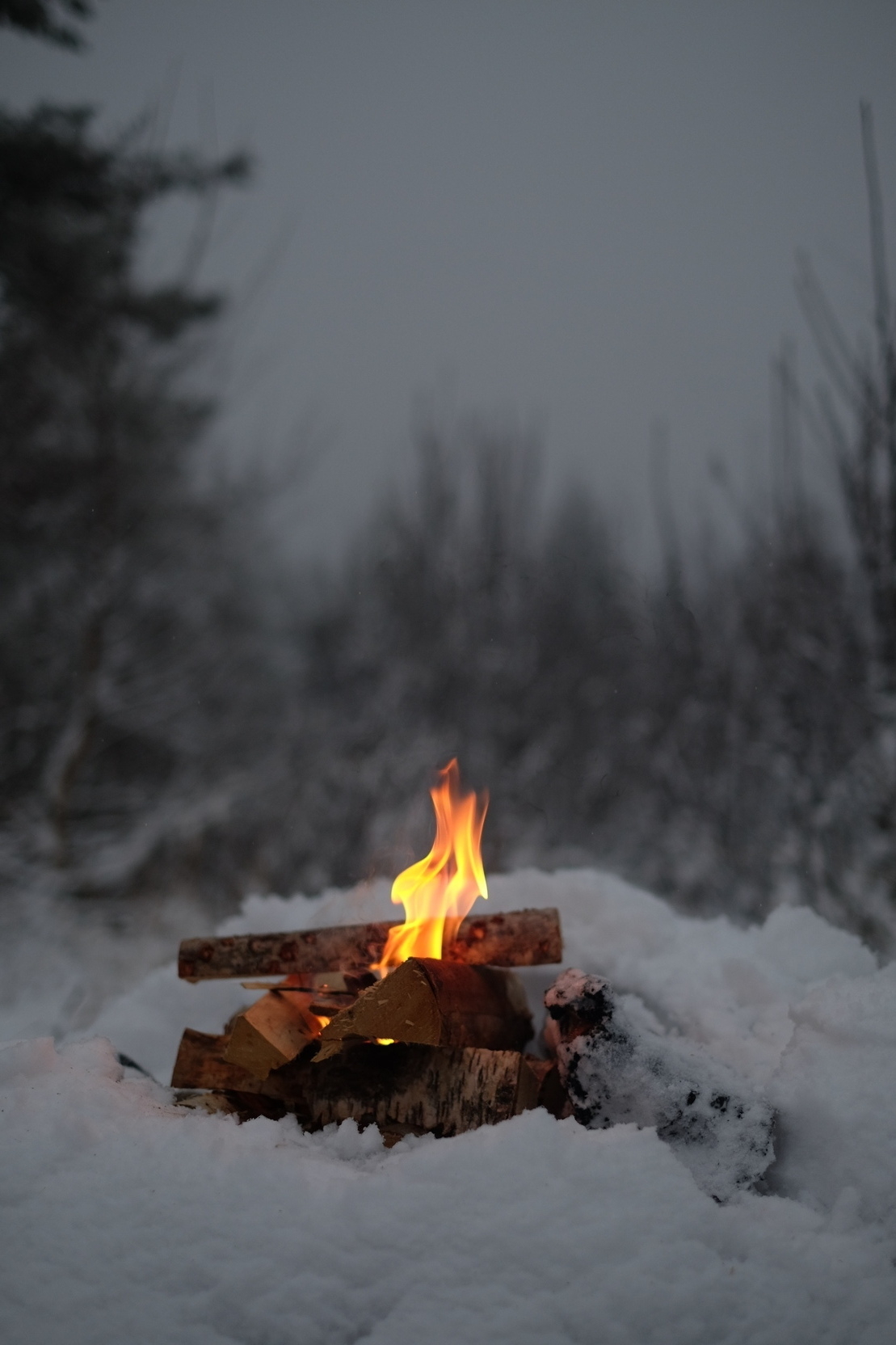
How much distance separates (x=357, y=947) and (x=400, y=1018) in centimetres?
42

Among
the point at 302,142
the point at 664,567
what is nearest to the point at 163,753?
the point at 664,567

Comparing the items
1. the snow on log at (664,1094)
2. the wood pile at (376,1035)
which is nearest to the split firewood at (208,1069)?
the wood pile at (376,1035)

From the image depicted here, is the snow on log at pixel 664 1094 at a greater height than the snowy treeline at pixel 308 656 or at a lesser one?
lesser

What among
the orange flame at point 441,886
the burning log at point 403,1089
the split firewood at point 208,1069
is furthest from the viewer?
the orange flame at point 441,886

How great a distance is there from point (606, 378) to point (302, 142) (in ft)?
23.7

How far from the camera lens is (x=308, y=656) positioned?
797 centimetres

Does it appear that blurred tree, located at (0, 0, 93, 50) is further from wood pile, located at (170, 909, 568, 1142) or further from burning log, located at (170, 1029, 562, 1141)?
burning log, located at (170, 1029, 562, 1141)

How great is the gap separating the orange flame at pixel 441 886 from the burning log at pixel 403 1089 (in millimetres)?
280

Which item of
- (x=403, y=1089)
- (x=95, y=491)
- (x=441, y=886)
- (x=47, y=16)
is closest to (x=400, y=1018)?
(x=403, y=1089)

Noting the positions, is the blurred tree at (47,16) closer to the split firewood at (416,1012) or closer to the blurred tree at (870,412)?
the blurred tree at (870,412)

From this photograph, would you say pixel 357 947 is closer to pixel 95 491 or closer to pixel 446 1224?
pixel 446 1224

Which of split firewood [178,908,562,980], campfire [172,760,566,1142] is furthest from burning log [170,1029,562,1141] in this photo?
split firewood [178,908,562,980]

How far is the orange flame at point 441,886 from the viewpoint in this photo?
6.54 feet

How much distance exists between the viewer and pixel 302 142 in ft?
42.9
